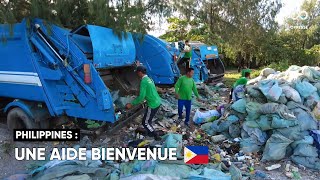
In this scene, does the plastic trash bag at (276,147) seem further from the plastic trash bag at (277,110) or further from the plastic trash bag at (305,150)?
the plastic trash bag at (277,110)

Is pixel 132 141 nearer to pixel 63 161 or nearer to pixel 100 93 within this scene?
pixel 100 93

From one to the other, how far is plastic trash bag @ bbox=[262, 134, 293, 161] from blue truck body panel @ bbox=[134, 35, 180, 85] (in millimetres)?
3119

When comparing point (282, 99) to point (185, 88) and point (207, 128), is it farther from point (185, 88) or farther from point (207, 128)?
point (185, 88)

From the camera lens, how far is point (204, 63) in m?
10.1

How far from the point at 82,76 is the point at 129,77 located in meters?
1.62

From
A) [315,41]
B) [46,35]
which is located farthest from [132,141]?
[315,41]

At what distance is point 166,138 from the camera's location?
4.67m

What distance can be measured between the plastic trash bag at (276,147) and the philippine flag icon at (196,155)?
2.82ft

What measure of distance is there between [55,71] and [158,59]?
288cm

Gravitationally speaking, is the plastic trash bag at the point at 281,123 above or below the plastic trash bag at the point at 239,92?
below

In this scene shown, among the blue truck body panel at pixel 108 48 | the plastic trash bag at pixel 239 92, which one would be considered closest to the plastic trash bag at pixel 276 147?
the plastic trash bag at pixel 239 92

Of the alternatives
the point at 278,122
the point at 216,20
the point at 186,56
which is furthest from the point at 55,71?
the point at 216,20

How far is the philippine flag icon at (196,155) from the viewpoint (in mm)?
4154

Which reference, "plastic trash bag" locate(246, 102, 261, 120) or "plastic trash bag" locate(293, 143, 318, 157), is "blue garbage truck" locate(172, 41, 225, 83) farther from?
"plastic trash bag" locate(293, 143, 318, 157)
